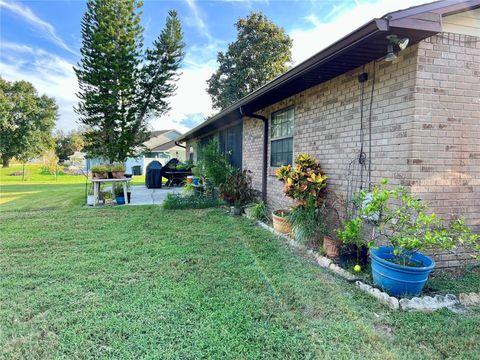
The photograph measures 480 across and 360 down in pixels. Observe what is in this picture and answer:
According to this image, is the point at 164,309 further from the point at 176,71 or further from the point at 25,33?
the point at 176,71

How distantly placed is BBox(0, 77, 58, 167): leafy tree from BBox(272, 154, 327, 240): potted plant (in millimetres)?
27307

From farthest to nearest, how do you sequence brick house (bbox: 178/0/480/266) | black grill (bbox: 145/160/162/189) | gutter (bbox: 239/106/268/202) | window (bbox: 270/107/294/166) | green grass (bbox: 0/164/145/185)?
green grass (bbox: 0/164/145/185)
black grill (bbox: 145/160/162/189)
gutter (bbox: 239/106/268/202)
window (bbox: 270/107/294/166)
brick house (bbox: 178/0/480/266)

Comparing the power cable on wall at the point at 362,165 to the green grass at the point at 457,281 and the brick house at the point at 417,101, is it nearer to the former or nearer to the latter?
the brick house at the point at 417,101

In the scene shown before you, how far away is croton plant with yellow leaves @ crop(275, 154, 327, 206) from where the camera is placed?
14.1ft

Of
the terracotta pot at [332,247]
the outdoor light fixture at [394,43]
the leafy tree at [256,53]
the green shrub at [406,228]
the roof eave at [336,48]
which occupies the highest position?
the leafy tree at [256,53]

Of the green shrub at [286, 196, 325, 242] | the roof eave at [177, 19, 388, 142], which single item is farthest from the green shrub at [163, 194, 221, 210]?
the roof eave at [177, 19, 388, 142]

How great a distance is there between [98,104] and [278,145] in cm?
1134

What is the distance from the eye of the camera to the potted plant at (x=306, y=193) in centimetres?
421

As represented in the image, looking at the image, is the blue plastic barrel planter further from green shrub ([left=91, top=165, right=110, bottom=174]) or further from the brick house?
green shrub ([left=91, top=165, right=110, bottom=174])

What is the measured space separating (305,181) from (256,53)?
573 inches

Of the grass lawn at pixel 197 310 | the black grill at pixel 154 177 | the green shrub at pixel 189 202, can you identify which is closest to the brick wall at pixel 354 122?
the grass lawn at pixel 197 310

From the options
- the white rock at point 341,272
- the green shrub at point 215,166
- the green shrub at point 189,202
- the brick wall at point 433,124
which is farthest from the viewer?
the green shrub at point 189,202

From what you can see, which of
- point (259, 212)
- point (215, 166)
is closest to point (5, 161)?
point (215, 166)

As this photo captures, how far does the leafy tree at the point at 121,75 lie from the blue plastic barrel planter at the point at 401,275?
47.0ft
